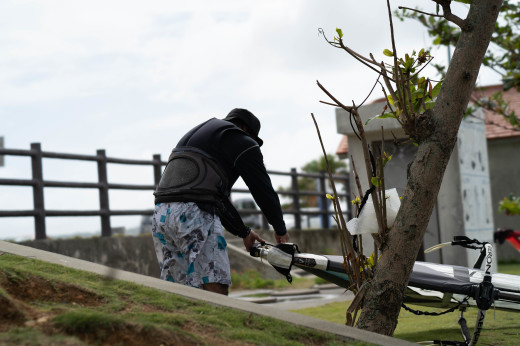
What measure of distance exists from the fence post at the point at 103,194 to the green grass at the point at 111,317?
8388 millimetres

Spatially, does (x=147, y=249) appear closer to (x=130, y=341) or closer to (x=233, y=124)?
(x=233, y=124)

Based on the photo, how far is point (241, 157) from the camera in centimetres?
489

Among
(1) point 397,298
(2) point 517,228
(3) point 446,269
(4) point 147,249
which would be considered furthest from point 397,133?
(2) point 517,228

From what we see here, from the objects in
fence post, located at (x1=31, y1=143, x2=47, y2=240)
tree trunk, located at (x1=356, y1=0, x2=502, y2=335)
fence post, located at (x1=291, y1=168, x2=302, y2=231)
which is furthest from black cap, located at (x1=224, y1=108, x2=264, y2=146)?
fence post, located at (x1=291, y1=168, x2=302, y2=231)

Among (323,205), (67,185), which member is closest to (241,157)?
(67,185)

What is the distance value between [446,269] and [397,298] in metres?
1.58

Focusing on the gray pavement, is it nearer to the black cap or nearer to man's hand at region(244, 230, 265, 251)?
man's hand at region(244, 230, 265, 251)

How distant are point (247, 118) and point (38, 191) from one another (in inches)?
271

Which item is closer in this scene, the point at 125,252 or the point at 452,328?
the point at 452,328

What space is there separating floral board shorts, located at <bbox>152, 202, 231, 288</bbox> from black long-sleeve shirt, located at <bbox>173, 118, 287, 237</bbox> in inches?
5.1

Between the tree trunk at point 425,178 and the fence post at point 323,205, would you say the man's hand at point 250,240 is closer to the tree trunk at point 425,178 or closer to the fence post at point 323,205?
the tree trunk at point 425,178

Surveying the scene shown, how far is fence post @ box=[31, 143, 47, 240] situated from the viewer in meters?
11.2

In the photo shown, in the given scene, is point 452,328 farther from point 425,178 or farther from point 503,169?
point 503,169

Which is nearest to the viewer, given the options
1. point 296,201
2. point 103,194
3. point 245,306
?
point 245,306
